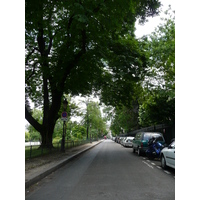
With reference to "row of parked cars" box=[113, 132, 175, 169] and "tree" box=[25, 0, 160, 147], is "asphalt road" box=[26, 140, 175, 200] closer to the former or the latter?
"row of parked cars" box=[113, 132, 175, 169]

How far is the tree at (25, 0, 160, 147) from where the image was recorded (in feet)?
35.5

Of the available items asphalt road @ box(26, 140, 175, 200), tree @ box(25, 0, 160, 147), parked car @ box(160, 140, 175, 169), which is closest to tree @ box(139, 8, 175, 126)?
tree @ box(25, 0, 160, 147)

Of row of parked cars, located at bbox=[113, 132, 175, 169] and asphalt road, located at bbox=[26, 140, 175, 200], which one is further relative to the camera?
row of parked cars, located at bbox=[113, 132, 175, 169]

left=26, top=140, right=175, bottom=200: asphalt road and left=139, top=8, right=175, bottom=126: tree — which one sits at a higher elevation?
left=139, top=8, right=175, bottom=126: tree

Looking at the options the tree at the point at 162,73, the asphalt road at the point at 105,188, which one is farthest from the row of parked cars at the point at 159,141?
the tree at the point at 162,73

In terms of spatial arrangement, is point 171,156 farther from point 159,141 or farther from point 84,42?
point 84,42

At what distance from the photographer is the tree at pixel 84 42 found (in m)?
10.8

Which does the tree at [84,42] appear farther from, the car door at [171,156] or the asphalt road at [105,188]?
the car door at [171,156]

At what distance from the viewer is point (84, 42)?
14.2m

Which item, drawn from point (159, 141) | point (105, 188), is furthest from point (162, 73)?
point (105, 188)

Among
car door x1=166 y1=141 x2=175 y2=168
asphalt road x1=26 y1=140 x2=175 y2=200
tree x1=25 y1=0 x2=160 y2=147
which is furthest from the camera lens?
tree x1=25 y1=0 x2=160 y2=147

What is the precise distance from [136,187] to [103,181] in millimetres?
1352
